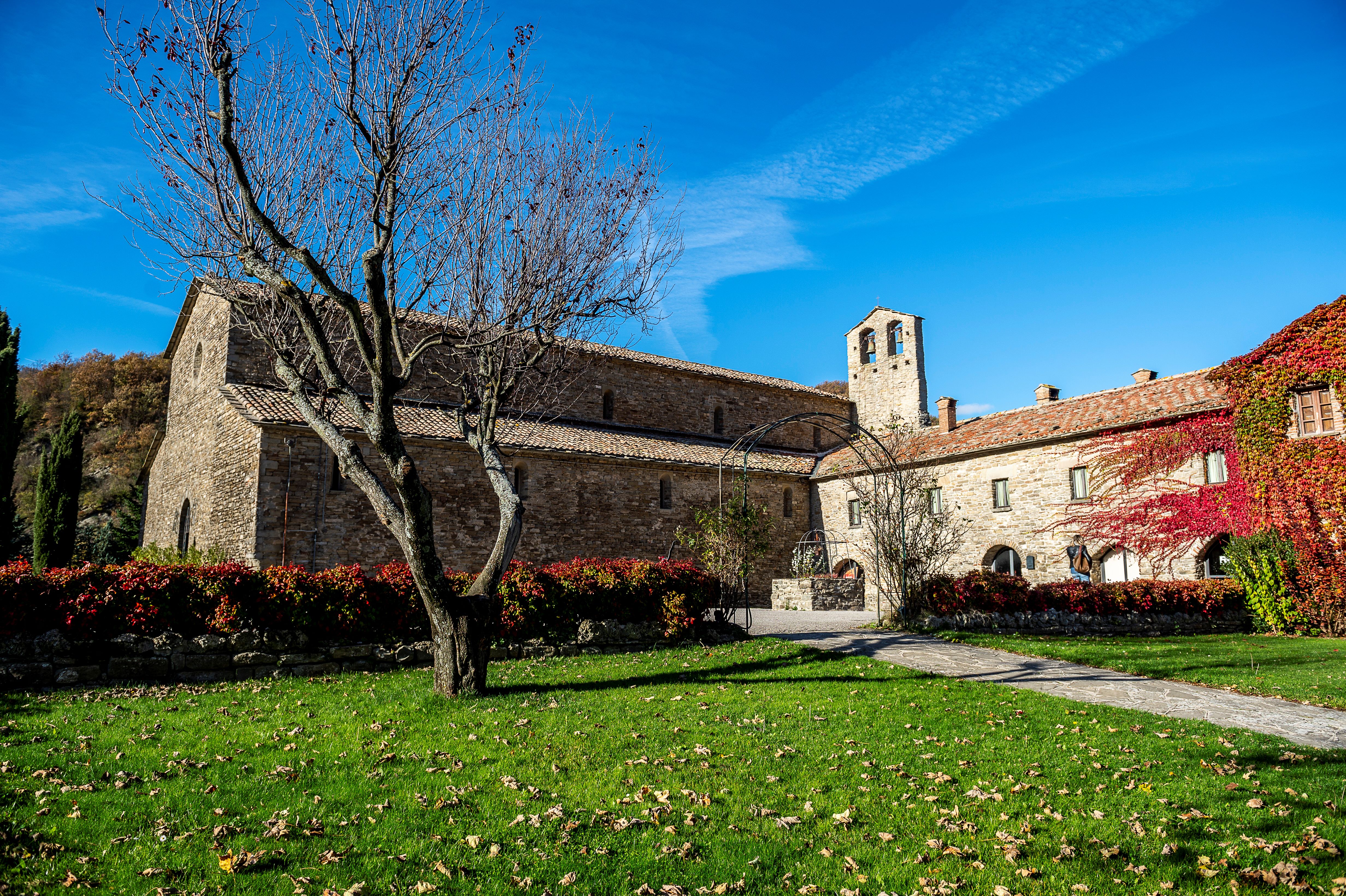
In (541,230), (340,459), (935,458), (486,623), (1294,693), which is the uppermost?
(541,230)

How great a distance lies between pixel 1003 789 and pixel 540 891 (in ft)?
11.1

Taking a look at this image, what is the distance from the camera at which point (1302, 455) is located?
15875mm

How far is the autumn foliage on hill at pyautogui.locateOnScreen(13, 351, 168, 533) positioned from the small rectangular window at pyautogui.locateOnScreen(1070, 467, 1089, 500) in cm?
4018

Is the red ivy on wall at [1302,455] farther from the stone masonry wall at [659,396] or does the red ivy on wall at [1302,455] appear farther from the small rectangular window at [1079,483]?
the stone masonry wall at [659,396]

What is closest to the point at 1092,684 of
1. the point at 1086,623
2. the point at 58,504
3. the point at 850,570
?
the point at 1086,623

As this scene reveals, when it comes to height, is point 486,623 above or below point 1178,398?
below

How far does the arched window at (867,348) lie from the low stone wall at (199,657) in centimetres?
2322

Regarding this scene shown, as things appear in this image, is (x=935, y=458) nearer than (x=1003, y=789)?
No

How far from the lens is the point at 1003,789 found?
5270 mm

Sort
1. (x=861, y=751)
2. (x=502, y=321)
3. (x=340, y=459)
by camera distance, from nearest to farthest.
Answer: (x=861, y=751)
(x=340, y=459)
(x=502, y=321)

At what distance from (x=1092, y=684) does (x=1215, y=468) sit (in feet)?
40.0

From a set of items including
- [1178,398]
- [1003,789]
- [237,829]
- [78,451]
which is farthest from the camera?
[78,451]

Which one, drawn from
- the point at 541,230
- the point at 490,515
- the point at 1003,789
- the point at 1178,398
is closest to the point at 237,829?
the point at 1003,789

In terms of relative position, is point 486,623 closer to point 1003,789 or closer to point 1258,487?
point 1003,789
